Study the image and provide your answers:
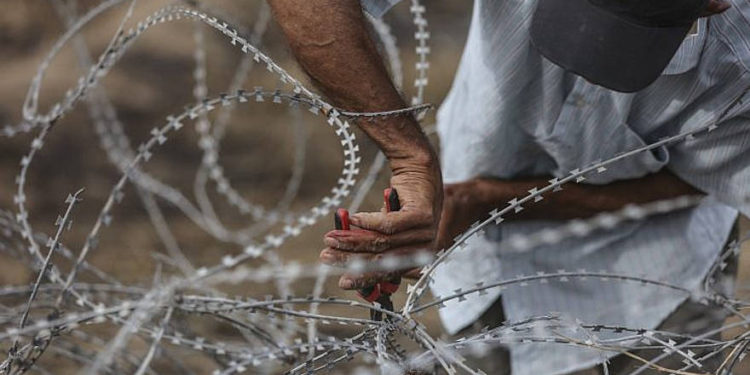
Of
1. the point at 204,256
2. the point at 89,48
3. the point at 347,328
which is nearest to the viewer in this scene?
the point at 347,328

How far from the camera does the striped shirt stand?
1655 mm

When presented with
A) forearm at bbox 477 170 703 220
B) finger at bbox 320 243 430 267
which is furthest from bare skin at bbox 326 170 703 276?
finger at bbox 320 243 430 267

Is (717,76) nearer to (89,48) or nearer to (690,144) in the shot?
(690,144)

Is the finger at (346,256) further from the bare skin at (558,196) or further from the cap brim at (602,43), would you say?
the bare skin at (558,196)

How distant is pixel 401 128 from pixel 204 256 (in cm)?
232

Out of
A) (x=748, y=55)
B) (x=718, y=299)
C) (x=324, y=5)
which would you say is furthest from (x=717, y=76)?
(x=324, y=5)

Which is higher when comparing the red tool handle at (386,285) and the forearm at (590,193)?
the forearm at (590,193)

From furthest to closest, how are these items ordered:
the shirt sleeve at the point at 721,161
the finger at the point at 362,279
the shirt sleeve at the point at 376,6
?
the shirt sleeve at the point at 721,161 < the shirt sleeve at the point at 376,6 < the finger at the point at 362,279

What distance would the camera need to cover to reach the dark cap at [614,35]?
4.40ft

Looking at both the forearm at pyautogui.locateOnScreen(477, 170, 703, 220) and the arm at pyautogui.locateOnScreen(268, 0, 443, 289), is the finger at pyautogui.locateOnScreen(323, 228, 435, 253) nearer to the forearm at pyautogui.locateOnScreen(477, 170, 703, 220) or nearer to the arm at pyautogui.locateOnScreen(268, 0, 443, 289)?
the arm at pyautogui.locateOnScreen(268, 0, 443, 289)

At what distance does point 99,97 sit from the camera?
152 inches

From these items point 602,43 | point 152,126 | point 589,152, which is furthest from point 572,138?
point 152,126

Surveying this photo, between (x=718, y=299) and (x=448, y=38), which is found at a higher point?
(x=448, y=38)

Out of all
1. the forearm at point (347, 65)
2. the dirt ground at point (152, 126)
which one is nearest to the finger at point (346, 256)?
the forearm at point (347, 65)
